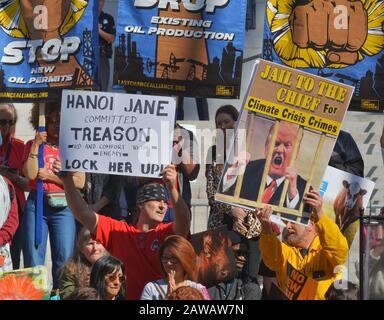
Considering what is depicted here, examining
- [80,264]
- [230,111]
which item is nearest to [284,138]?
[230,111]

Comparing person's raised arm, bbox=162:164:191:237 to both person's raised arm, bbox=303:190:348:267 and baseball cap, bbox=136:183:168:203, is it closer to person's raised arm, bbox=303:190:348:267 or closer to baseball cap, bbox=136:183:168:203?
baseball cap, bbox=136:183:168:203

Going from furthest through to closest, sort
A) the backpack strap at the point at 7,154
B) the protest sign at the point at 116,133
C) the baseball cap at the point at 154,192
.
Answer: the backpack strap at the point at 7,154 → the baseball cap at the point at 154,192 → the protest sign at the point at 116,133

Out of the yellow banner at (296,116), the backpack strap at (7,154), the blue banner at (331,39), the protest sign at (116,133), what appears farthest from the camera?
the backpack strap at (7,154)

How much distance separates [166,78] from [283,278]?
190 centimetres

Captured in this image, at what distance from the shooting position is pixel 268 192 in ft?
31.0

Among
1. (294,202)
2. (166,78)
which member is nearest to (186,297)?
(294,202)

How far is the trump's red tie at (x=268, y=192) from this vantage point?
31.0ft

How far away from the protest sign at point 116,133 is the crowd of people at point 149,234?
165mm

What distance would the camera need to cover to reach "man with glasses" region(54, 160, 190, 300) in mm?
9703

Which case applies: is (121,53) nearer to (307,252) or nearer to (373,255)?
(307,252)

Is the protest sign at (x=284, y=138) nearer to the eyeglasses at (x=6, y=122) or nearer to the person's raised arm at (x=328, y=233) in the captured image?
the person's raised arm at (x=328, y=233)

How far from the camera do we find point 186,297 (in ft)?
31.7

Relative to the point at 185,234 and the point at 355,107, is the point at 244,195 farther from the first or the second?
the point at 355,107

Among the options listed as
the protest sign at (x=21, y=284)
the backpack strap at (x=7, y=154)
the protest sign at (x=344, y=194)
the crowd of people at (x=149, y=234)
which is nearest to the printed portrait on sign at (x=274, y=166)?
the crowd of people at (x=149, y=234)
